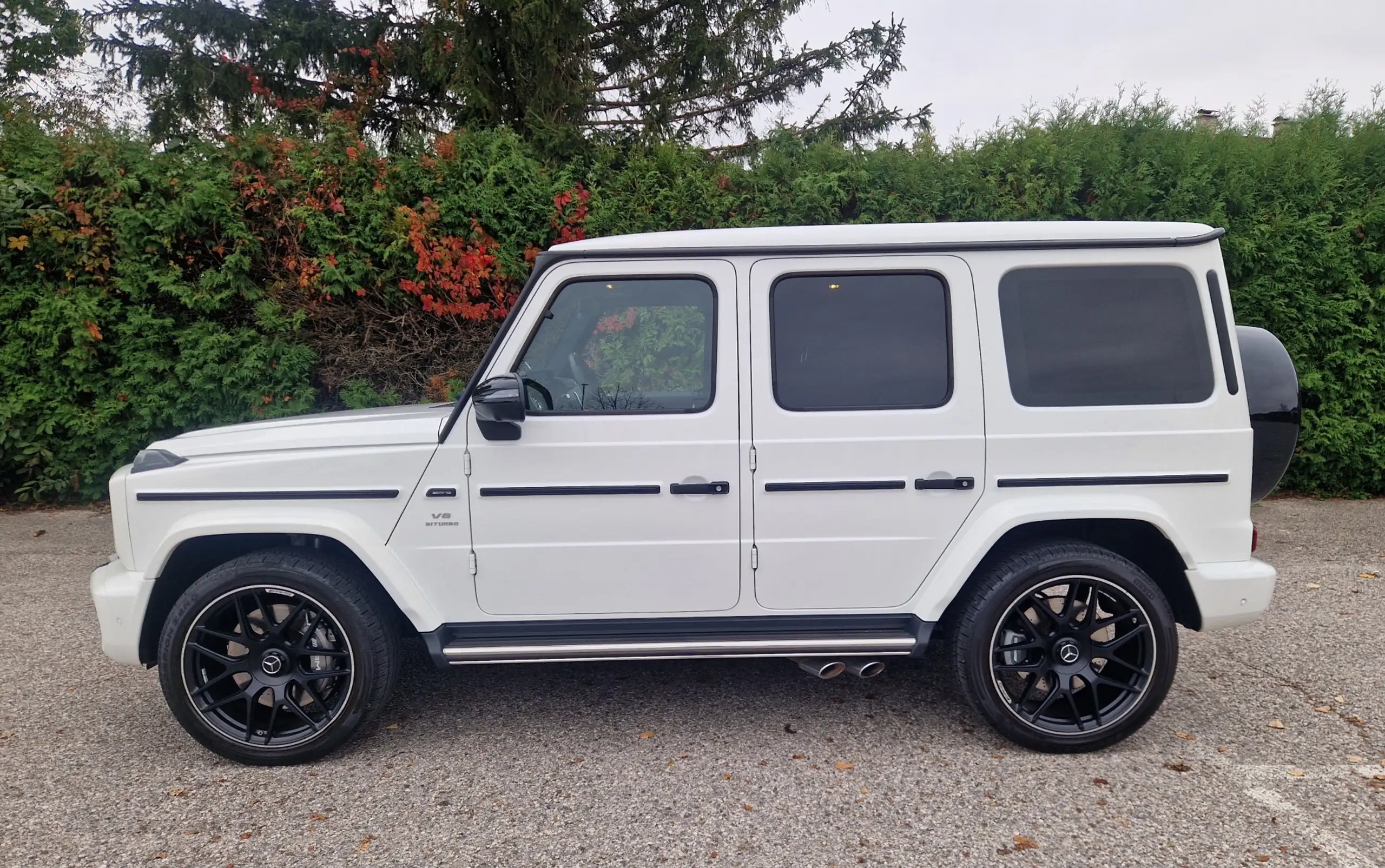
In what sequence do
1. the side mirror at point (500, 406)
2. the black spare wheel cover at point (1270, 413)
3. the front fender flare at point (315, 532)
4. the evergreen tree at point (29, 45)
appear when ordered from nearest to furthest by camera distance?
the side mirror at point (500, 406)
the front fender flare at point (315, 532)
the black spare wheel cover at point (1270, 413)
the evergreen tree at point (29, 45)

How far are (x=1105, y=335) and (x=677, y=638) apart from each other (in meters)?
2.03

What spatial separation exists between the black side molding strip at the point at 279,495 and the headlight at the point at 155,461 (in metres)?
0.11

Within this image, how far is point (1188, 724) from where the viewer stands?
148 inches

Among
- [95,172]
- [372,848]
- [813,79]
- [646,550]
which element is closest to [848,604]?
[646,550]

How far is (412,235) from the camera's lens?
6.88 metres

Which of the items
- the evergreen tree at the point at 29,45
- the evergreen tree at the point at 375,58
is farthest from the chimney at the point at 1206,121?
the evergreen tree at the point at 29,45

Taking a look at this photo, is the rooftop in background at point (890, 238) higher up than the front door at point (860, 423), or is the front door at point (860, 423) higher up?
the rooftop in background at point (890, 238)

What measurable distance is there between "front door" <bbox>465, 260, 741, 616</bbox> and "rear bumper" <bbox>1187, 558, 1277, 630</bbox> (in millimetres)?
1809

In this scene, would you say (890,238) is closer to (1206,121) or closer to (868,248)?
(868,248)

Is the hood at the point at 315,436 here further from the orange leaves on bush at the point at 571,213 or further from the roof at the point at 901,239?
the orange leaves on bush at the point at 571,213

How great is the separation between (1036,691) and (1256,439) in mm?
1352

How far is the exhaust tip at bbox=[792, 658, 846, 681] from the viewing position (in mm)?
3498

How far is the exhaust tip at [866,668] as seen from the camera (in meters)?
3.49

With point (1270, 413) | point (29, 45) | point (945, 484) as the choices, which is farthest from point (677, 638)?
point (29, 45)
